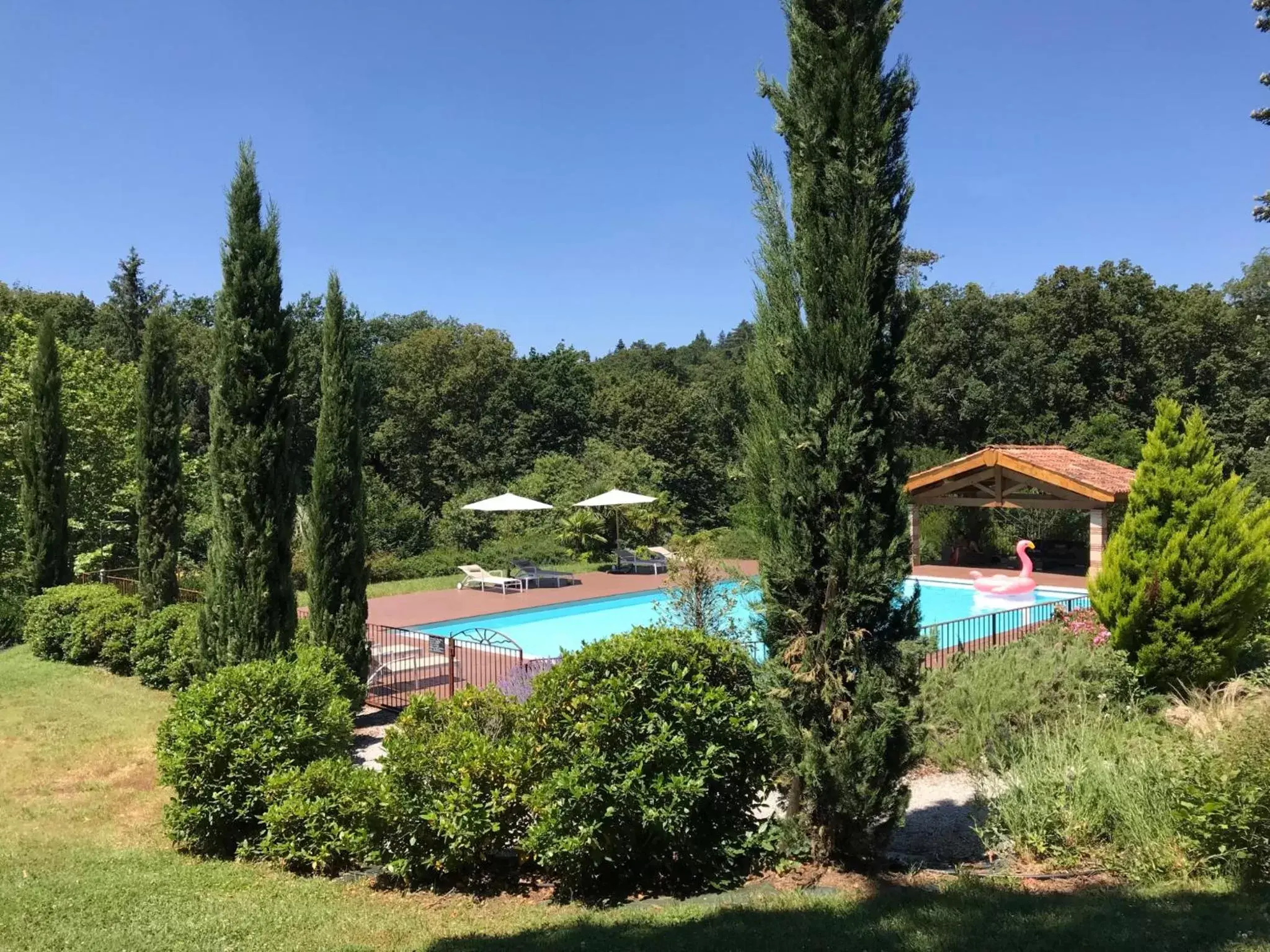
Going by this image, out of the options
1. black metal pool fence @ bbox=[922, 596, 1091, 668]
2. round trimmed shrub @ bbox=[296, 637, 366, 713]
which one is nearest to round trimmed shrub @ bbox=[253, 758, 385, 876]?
round trimmed shrub @ bbox=[296, 637, 366, 713]

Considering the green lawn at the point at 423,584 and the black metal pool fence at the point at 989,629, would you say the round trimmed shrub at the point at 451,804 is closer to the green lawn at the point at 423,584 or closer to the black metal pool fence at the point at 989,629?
the black metal pool fence at the point at 989,629

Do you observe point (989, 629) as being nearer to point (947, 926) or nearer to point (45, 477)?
point (947, 926)

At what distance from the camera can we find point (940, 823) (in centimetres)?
628

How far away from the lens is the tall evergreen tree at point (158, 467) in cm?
1303

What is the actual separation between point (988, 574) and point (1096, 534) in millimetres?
4052

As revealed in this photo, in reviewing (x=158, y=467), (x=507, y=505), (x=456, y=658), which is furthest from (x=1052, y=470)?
(x=158, y=467)

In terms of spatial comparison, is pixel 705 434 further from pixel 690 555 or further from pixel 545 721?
pixel 545 721

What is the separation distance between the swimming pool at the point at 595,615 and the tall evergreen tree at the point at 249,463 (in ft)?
25.0

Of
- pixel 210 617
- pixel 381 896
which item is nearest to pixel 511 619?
pixel 210 617

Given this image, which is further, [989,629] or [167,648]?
[989,629]

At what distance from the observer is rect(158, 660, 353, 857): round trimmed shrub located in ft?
19.6

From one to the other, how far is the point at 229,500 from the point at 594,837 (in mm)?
5755

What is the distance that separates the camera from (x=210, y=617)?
28.3 feet

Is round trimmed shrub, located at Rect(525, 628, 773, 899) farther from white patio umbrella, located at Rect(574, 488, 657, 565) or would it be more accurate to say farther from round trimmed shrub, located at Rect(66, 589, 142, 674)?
white patio umbrella, located at Rect(574, 488, 657, 565)
